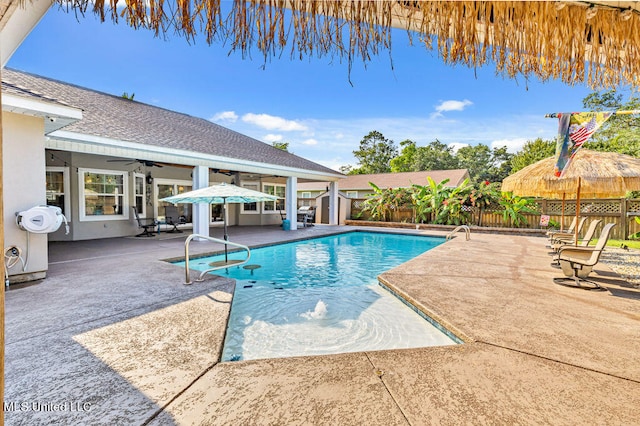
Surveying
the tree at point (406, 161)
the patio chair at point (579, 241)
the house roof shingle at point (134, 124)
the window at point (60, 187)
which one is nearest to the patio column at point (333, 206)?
the house roof shingle at point (134, 124)

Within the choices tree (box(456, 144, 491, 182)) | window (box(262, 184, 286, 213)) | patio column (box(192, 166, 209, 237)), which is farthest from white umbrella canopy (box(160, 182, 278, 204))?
tree (box(456, 144, 491, 182))

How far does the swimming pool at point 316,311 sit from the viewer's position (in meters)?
4.13

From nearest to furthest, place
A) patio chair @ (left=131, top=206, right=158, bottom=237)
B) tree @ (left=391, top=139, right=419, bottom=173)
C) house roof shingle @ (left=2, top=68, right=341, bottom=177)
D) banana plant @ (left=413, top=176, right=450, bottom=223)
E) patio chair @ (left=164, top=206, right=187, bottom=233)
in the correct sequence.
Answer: house roof shingle @ (left=2, top=68, right=341, bottom=177) < patio chair @ (left=131, top=206, right=158, bottom=237) < patio chair @ (left=164, top=206, right=187, bottom=233) < banana plant @ (left=413, top=176, right=450, bottom=223) < tree @ (left=391, top=139, right=419, bottom=173)

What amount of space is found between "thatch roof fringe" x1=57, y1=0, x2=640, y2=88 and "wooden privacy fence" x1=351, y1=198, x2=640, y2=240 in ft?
47.1

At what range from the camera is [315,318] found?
5.15 m

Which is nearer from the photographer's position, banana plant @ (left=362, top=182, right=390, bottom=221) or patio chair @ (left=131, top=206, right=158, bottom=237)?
patio chair @ (left=131, top=206, right=158, bottom=237)

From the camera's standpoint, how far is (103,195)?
39.2 ft

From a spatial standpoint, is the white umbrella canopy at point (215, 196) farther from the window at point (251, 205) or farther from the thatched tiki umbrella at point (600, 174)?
the window at point (251, 205)

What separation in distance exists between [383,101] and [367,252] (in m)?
16.5

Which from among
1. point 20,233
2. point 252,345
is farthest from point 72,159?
point 252,345

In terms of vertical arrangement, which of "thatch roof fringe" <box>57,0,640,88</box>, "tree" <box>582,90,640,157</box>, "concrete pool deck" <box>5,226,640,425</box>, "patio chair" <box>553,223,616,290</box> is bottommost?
"concrete pool deck" <box>5,226,640,425</box>

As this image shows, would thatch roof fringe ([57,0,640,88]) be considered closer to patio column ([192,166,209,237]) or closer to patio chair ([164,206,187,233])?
patio column ([192,166,209,237])

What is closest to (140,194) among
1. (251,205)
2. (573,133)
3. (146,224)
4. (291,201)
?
(146,224)

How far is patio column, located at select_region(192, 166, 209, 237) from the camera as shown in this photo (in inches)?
430
